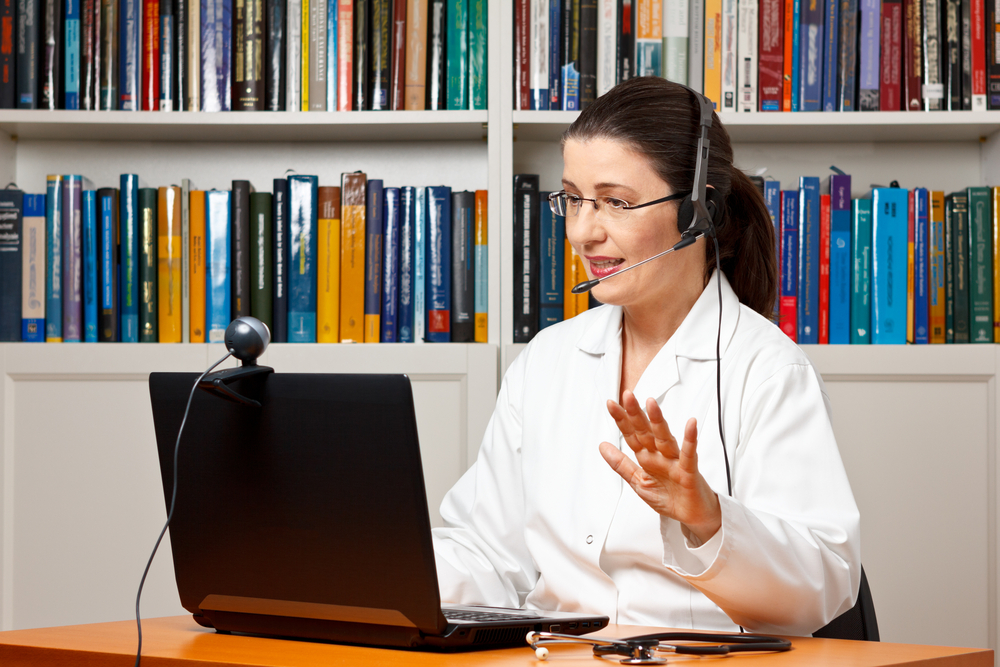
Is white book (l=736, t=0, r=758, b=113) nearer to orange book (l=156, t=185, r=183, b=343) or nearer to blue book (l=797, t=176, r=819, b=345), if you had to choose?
blue book (l=797, t=176, r=819, b=345)

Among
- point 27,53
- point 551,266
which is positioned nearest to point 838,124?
point 551,266

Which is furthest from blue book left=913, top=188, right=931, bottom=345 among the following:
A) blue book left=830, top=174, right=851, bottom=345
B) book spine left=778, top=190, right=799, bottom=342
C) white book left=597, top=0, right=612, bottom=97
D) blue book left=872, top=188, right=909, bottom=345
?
white book left=597, top=0, right=612, bottom=97

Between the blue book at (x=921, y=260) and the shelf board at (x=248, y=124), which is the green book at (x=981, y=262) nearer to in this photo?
the blue book at (x=921, y=260)

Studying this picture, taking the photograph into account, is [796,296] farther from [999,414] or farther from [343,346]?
[343,346]

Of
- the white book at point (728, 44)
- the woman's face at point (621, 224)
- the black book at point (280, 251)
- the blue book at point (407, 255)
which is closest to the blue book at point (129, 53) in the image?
the black book at point (280, 251)

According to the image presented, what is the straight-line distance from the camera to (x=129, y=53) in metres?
1.76

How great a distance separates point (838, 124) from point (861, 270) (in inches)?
12.2

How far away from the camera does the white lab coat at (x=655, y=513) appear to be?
82cm

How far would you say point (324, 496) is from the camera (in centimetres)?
71

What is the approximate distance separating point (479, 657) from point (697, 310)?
65 cm

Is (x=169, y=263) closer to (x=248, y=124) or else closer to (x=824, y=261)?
(x=248, y=124)

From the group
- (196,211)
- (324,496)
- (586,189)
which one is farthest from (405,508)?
(196,211)

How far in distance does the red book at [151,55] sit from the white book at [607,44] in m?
0.94

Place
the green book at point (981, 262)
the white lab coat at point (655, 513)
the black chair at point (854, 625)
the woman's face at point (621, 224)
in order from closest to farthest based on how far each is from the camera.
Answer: the white lab coat at point (655, 513) → the black chair at point (854, 625) → the woman's face at point (621, 224) → the green book at point (981, 262)
